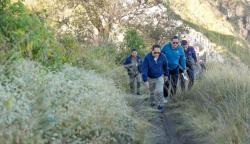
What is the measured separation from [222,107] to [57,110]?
3565 millimetres

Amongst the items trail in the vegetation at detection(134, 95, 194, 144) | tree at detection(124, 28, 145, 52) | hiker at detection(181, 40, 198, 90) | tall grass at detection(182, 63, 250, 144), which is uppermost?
tree at detection(124, 28, 145, 52)

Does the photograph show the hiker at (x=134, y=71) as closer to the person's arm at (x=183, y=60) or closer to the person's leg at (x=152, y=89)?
the person's leg at (x=152, y=89)

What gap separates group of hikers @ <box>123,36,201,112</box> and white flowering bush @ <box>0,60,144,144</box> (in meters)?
2.78

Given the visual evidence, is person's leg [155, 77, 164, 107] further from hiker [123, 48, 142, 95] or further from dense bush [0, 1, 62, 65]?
dense bush [0, 1, 62, 65]

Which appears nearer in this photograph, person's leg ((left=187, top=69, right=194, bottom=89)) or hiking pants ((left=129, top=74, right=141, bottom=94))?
person's leg ((left=187, top=69, right=194, bottom=89))

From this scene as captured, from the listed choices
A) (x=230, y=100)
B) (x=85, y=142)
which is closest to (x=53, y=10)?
(x=230, y=100)

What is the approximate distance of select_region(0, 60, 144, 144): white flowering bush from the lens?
5.88 metres

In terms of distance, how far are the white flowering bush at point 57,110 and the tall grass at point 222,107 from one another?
1218 mm

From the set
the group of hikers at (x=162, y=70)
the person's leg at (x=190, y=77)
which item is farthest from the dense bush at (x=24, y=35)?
the person's leg at (x=190, y=77)

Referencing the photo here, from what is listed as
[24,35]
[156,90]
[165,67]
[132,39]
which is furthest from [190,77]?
[132,39]

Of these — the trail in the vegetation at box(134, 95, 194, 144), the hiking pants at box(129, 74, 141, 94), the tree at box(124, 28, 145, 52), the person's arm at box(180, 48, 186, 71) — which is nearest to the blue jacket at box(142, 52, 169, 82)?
the trail in the vegetation at box(134, 95, 194, 144)

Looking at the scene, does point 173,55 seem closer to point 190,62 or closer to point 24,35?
point 190,62

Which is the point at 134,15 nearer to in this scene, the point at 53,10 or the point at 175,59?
the point at 53,10

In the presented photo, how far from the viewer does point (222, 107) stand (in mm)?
9359
